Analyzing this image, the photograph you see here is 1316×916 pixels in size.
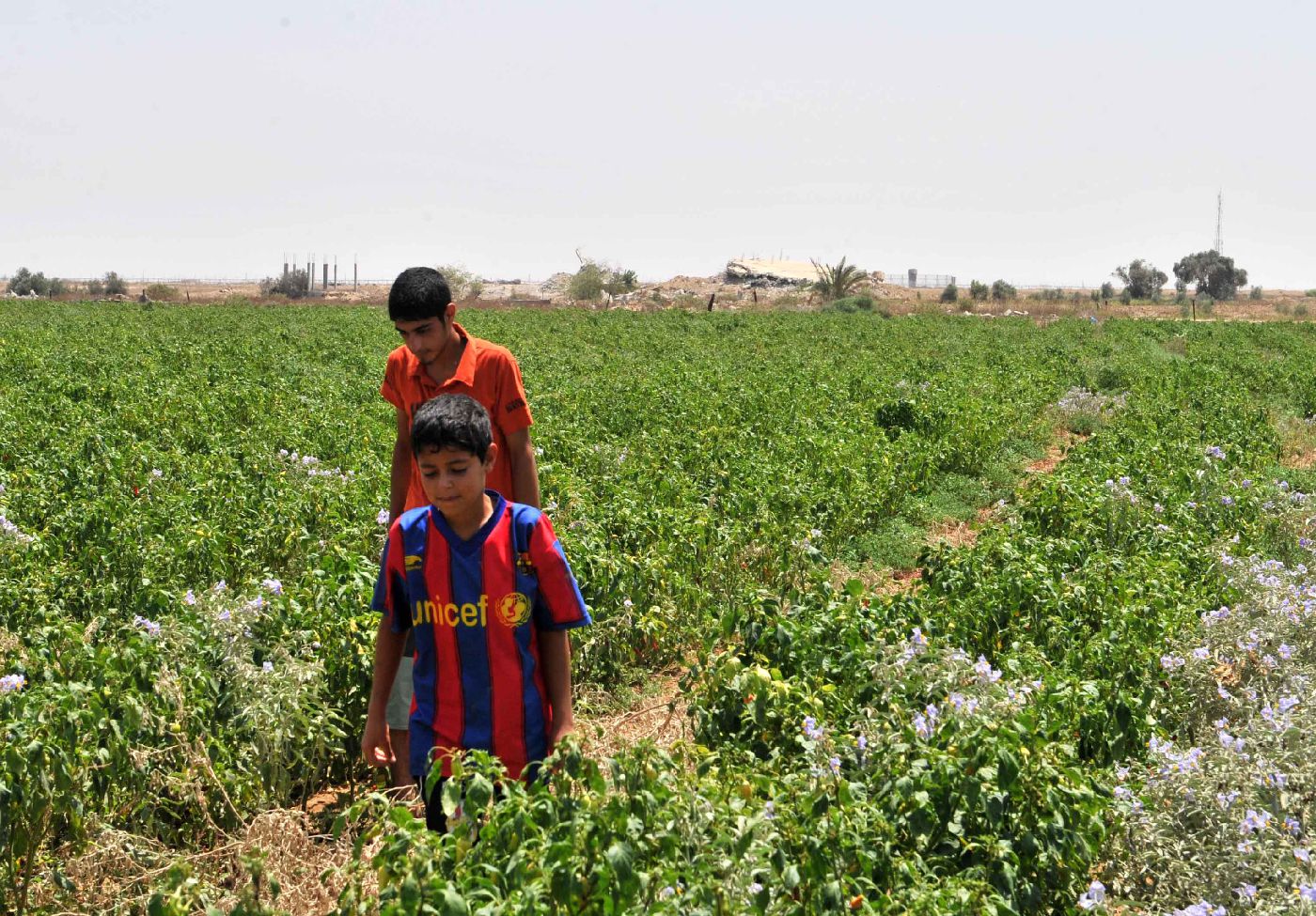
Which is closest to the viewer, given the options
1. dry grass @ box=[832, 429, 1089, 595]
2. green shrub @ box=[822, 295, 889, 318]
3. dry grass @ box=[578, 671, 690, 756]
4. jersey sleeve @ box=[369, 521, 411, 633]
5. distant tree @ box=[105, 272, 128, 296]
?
jersey sleeve @ box=[369, 521, 411, 633]

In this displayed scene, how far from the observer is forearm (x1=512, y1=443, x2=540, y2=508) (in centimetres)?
391

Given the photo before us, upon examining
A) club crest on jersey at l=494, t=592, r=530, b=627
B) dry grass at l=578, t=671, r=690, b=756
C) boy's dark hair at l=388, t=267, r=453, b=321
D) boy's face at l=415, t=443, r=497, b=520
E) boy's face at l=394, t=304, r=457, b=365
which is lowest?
dry grass at l=578, t=671, r=690, b=756

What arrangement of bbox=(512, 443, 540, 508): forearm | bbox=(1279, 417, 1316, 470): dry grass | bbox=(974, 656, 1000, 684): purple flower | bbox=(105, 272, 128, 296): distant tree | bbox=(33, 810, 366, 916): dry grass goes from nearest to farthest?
bbox=(33, 810, 366, 916): dry grass → bbox=(512, 443, 540, 508): forearm → bbox=(974, 656, 1000, 684): purple flower → bbox=(1279, 417, 1316, 470): dry grass → bbox=(105, 272, 128, 296): distant tree

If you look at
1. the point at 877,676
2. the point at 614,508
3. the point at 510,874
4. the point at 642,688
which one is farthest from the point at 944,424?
the point at 510,874

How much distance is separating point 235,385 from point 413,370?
12.0m

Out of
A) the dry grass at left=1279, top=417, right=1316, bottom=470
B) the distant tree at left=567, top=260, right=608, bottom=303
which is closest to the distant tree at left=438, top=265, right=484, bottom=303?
the distant tree at left=567, top=260, right=608, bottom=303

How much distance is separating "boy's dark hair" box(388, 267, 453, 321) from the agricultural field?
1.36 meters

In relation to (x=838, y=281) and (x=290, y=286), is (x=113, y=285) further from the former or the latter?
(x=838, y=281)

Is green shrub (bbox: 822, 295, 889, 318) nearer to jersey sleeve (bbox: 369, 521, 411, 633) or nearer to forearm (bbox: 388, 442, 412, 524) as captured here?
forearm (bbox: 388, 442, 412, 524)

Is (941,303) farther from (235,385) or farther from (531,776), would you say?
(531,776)

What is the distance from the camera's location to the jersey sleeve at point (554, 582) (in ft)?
10.1

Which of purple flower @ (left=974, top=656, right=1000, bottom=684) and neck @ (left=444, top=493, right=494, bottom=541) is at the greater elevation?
neck @ (left=444, top=493, right=494, bottom=541)

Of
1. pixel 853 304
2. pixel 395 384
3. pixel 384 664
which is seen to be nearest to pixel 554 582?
pixel 384 664

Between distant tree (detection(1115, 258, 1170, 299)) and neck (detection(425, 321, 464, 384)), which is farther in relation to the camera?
distant tree (detection(1115, 258, 1170, 299))
